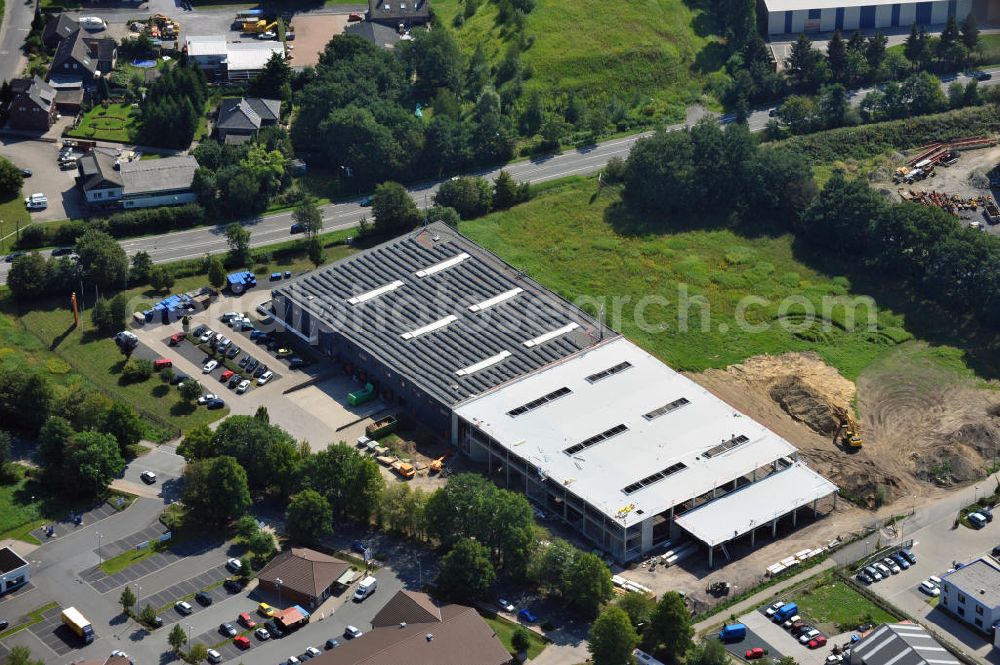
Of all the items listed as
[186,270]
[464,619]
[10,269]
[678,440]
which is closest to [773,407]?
[678,440]

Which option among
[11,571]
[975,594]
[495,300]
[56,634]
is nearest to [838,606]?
[975,594]

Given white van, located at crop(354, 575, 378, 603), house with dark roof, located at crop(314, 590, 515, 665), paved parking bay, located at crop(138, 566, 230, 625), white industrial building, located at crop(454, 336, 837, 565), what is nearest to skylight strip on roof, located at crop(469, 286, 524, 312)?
white industrial building, located at crop(454, 336, 837, 565)

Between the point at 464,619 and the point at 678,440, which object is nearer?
the point at 464,619

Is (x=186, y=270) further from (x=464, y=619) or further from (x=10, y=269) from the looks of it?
(x=464, y=619)

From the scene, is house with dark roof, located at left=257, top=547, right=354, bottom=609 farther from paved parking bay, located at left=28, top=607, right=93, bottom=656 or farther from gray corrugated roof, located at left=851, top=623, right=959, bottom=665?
gray corrugated roof, located at left=851, top=623, right=959, bottom=665

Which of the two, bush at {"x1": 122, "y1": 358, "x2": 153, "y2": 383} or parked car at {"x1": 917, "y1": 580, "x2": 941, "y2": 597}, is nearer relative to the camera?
parked car at {"x1": 917, "y1": 580, "x2": 941, "y2": 597}

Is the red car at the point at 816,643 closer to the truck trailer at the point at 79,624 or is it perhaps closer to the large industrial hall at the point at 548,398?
the large industrial hall at the point at 548,398

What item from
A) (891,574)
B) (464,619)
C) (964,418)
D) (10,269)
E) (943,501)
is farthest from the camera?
(10,269)
